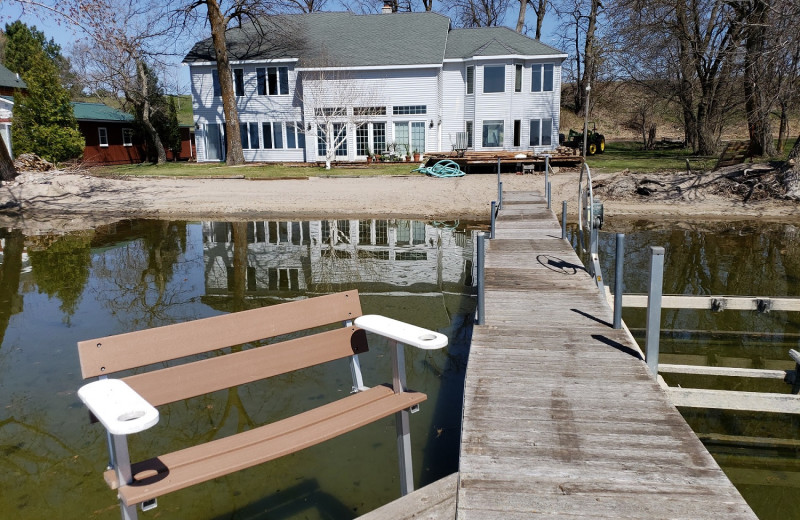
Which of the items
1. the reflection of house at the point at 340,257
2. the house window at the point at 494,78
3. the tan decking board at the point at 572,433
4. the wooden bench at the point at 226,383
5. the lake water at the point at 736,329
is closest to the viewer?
the wooden bench at the point at 226,383

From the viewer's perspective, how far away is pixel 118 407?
3035 millimetres

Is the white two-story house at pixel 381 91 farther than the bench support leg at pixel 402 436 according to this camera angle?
Yes

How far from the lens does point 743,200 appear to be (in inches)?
799

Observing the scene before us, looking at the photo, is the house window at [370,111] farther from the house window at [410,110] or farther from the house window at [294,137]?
the house window at [294,137]

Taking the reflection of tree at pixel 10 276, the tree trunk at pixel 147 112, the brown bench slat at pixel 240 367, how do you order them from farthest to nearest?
1. the tree trunk at pixel 147 112
2. the reflection of tree at pixel 10 276
3. the brown bench slat at pixel 240 367

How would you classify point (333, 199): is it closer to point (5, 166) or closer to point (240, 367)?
point (5, 166)

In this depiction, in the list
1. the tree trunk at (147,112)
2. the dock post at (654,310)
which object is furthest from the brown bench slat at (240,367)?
the tree trunk at (147,112)

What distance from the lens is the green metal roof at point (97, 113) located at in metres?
37.6

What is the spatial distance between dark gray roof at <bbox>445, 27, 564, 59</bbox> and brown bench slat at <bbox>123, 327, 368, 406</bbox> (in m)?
31.1

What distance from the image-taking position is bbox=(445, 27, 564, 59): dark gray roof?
33553 mm

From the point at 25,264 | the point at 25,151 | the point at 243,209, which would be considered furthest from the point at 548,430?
the point at 25,151

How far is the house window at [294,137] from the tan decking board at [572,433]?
29.4m

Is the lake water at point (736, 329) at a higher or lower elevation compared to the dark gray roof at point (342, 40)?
lower

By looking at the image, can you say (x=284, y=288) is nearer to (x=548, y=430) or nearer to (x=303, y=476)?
(x=303, y=476)
